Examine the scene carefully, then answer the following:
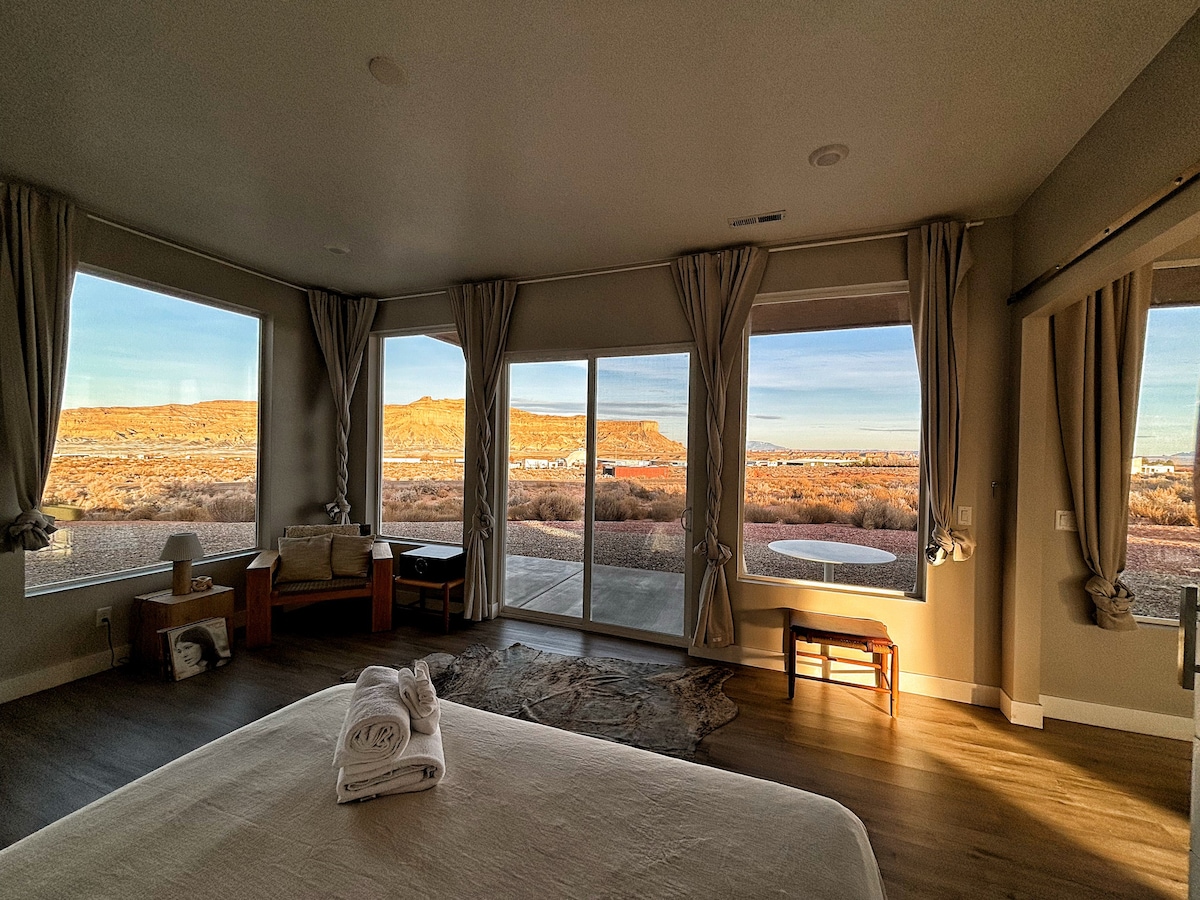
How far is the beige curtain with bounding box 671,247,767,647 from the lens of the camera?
11.6 ft

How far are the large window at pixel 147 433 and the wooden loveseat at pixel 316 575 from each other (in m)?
0.63

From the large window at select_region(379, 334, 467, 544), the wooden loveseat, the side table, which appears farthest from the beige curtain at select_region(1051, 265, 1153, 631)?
the wooden loveseat

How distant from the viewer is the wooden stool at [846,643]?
287cm

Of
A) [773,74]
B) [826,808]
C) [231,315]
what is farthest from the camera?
[231,315]

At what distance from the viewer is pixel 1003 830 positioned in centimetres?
196

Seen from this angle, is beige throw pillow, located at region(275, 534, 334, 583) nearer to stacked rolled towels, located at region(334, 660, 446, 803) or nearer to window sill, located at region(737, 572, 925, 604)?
stacked rolled towels, located at region(334, 660, 446, 803)

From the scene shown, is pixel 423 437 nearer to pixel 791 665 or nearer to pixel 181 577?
pixel 181 577

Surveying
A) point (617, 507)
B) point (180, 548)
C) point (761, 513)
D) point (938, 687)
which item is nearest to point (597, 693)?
point (617, 507)

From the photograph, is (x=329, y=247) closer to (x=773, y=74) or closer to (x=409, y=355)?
(x=409, y=355)

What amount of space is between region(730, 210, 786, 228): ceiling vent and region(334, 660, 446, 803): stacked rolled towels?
3.14m

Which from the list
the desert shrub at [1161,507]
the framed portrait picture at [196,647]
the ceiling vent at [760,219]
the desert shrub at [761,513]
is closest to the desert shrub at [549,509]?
the desert shrub at [761,513]

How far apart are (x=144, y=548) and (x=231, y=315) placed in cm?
202

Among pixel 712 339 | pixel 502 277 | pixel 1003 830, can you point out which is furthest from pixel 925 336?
pixel 502 277

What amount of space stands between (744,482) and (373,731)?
2.97 metres
